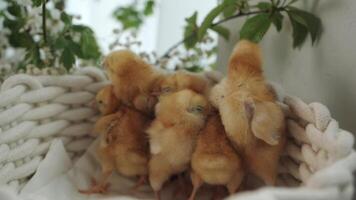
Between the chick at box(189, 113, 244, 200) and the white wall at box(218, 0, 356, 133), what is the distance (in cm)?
18

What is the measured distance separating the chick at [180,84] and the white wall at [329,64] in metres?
0.17

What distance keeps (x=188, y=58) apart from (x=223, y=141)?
0.46m

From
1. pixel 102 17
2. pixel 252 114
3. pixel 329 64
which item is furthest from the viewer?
pixel 102 17

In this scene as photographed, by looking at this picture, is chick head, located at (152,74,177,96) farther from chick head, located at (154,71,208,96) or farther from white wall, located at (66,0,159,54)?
white wall, located at (66,0,159,54)

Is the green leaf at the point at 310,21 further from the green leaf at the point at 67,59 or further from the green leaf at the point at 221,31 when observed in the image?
the green leaf at the point at 67,59

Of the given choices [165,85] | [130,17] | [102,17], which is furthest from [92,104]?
[102,17]

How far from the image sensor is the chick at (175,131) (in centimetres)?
67

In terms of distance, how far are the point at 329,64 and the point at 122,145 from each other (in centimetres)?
35

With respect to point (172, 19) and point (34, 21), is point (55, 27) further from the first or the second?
point (172, 19)

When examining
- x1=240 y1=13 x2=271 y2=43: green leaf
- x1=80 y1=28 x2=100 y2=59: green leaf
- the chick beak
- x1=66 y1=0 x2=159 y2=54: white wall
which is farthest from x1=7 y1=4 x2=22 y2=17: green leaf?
x1=66 y1=0 x2=159 y2=54: white wall

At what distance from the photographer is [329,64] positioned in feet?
2.32

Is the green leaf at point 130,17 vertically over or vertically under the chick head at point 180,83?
under

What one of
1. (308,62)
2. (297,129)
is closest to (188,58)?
(308,62)

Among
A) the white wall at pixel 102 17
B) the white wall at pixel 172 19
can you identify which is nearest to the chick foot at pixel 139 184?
the white wall at pixel 172 19
